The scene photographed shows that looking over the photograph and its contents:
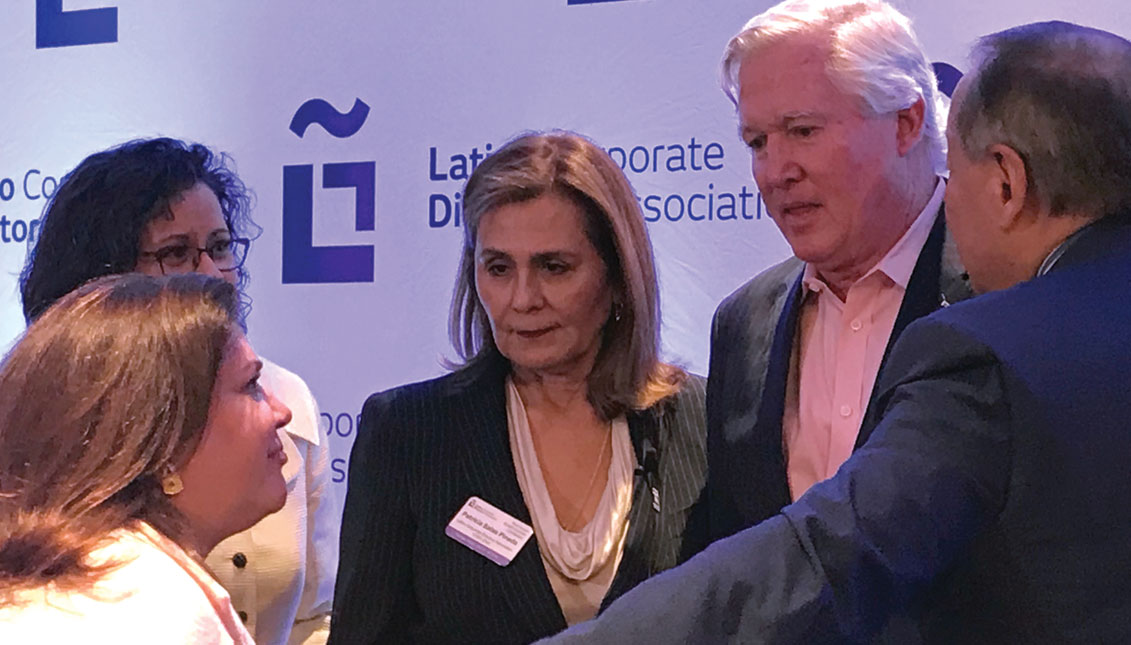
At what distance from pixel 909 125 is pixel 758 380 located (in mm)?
478

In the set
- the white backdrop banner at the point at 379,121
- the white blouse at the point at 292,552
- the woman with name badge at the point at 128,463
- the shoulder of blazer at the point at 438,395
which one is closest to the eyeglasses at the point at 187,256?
the white blouse at the point at 292,552

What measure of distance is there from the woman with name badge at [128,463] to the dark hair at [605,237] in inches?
28.2

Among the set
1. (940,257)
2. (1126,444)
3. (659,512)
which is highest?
(940,257)

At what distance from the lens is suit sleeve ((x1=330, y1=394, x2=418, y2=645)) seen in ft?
7.04

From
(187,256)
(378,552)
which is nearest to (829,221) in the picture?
(378,552)

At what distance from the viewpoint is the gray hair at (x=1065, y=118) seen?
139 centimetres

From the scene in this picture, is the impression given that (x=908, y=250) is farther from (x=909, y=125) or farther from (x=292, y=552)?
(x=292, y=552)

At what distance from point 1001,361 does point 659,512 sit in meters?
1.03

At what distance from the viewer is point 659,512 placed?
2203 millimetres

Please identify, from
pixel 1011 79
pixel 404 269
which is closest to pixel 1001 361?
pixel 1011 79

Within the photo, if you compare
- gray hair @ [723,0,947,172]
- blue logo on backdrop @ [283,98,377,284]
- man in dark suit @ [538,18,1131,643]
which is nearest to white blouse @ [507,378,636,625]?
gray hair @ [723,0,947,172]

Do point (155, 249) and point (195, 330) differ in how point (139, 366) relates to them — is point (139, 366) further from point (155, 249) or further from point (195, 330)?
point (155, 249)

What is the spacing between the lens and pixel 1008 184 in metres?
1.42

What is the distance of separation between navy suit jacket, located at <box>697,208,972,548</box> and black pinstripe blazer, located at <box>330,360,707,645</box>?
0.09 meters
